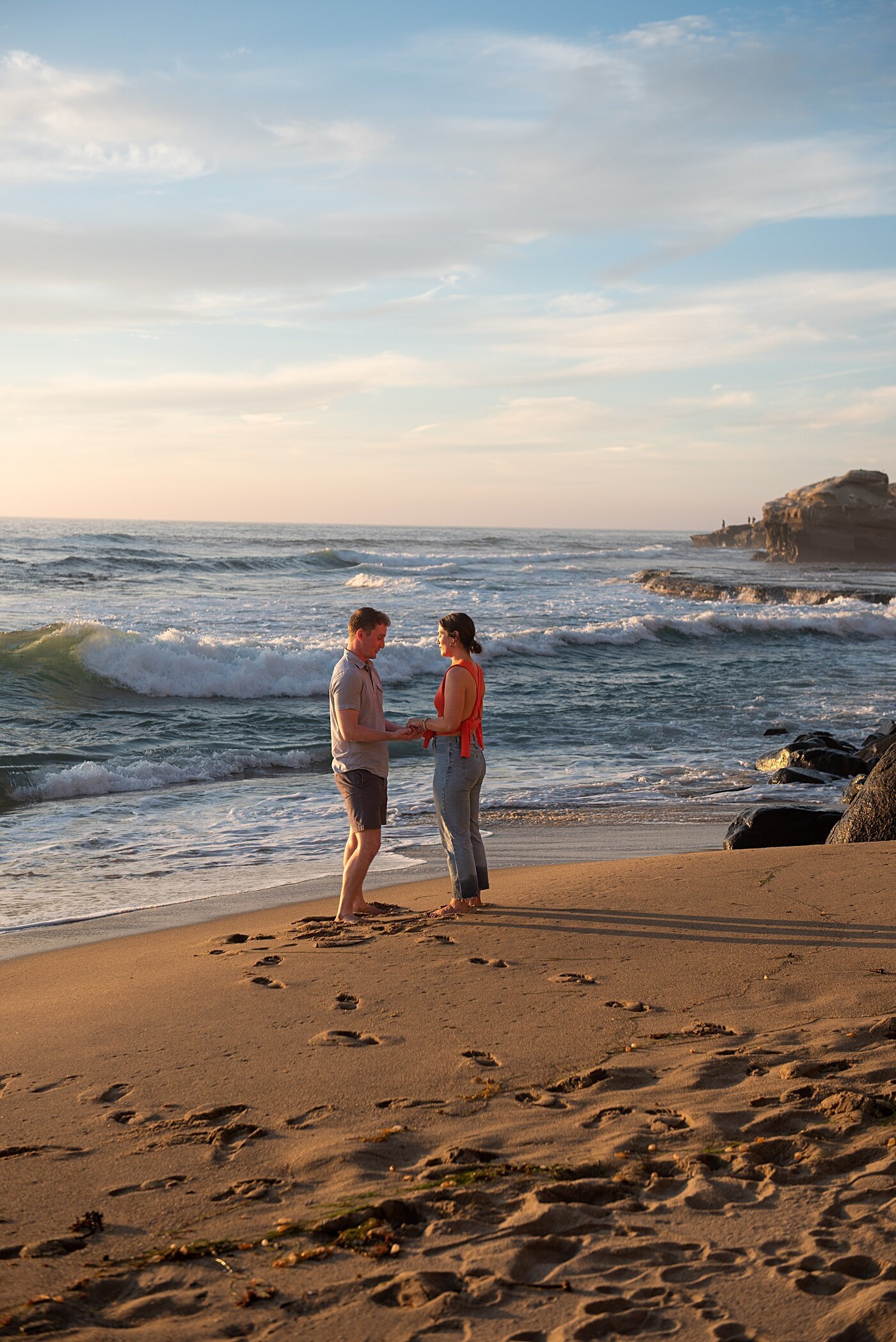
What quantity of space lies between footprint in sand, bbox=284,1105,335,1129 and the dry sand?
2 centimetres

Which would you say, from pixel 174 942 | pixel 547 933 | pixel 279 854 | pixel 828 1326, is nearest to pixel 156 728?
pixel 279 854

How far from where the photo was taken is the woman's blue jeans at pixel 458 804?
19.2 feet

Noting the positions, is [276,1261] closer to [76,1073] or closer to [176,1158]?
[176,1158]

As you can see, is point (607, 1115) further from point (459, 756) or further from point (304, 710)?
point (304, 710)

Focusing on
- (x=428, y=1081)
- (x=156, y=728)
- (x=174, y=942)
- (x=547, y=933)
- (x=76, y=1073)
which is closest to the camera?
(x=428, y=1081)

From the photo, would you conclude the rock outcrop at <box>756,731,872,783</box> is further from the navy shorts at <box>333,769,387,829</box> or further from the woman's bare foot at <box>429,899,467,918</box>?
the navy shorts at <box>333,769,387,829</box>

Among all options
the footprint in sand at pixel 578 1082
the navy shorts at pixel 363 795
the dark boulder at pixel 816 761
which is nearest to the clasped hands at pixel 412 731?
the navy shorts at pixel 363 795

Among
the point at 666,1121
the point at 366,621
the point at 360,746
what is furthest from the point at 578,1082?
the point at 366,621

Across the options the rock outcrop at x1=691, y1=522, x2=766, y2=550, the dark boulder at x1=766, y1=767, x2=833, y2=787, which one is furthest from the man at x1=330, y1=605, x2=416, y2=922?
the rock outcrop at x1=691, y1=522, x2=766, y2=550

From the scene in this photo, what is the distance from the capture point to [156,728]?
13906 mm

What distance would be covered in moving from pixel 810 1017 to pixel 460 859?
7.70 feet

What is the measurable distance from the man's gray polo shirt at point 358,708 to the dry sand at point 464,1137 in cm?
102

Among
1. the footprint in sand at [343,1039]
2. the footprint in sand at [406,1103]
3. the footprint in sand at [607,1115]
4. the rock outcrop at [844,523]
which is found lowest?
the footprint in sand at [343,1039]

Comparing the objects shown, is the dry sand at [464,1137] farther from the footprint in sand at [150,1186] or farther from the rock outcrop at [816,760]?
the rock outcrop at [816,760]
